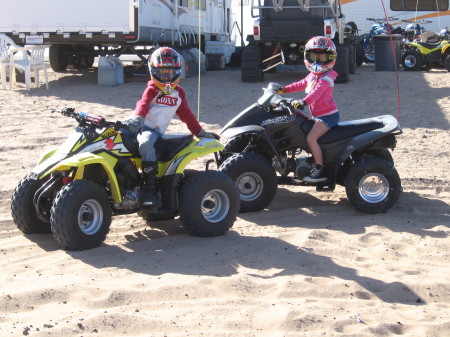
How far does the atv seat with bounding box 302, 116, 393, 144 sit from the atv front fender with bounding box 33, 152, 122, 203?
7.20ft

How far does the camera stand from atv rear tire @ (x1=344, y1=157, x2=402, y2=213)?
6.51 m

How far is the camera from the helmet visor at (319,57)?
6789 mm

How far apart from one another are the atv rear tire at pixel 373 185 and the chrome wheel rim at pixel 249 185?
0.82 m

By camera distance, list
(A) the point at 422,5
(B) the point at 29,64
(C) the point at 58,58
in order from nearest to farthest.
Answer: (B) the point at 29,64 < (C) the point at 58,58 < (A) the point at 422,5

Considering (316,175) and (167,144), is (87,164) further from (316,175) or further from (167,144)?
(316,175)

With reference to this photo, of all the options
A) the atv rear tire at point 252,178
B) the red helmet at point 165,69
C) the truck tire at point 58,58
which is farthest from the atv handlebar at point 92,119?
the truck tire at point 58,58

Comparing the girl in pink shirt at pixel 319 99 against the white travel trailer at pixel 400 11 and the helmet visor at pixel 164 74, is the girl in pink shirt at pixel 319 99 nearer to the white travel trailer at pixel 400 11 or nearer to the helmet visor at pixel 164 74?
the helmet visor at pixel 164 74

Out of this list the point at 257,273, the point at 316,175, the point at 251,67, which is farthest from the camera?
the point at 251,67

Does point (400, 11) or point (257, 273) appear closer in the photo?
point (257, 273)

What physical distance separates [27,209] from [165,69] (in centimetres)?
156

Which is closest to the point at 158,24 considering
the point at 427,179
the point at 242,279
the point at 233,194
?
the point at 427,179

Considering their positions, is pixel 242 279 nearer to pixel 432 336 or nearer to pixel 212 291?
pixel 212 291

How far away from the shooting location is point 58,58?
18.4 metres

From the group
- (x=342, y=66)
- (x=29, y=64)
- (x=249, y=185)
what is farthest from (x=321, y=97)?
(x=29, y=64)
